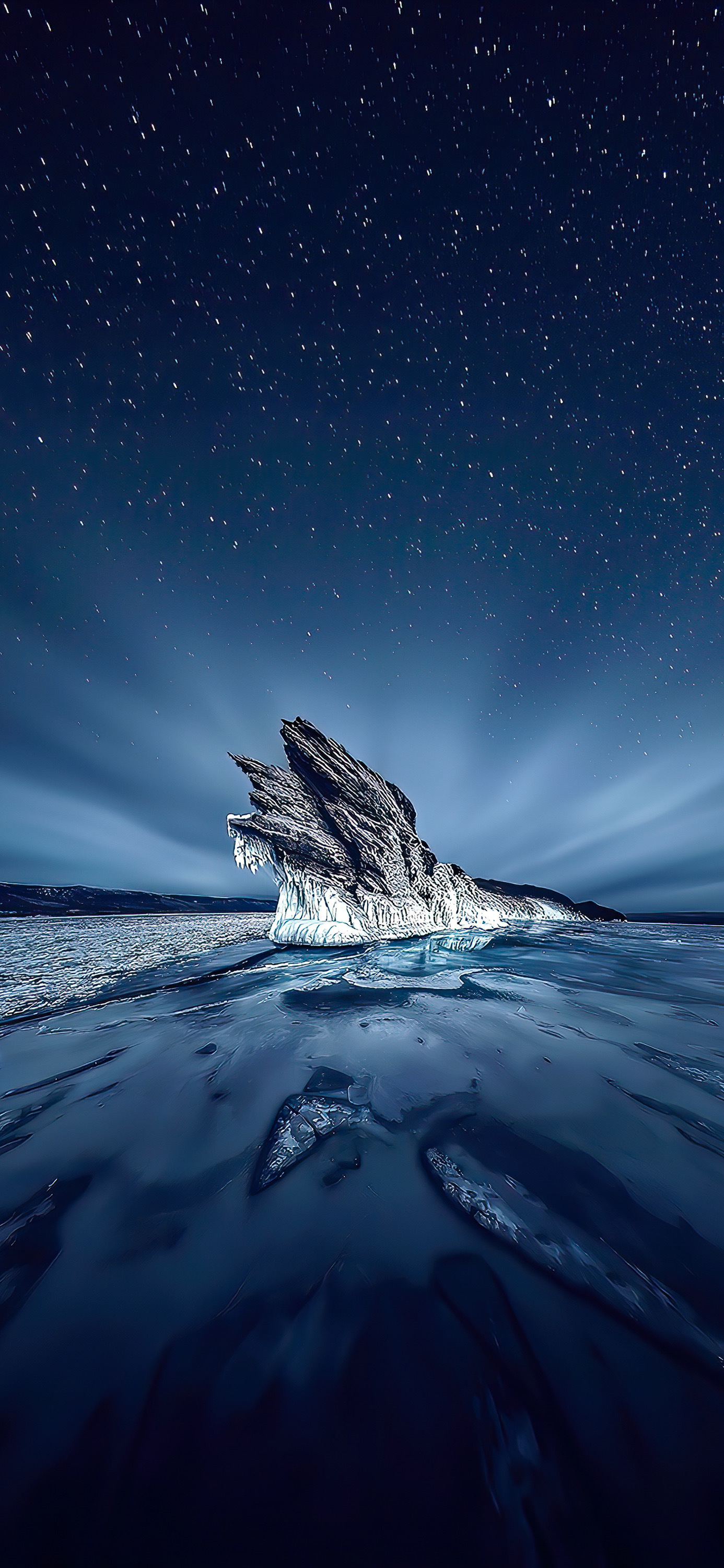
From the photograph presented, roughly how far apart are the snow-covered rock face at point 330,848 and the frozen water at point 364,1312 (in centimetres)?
743

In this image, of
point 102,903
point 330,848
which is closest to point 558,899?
point 330,848

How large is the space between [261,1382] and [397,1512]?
1.56 ft

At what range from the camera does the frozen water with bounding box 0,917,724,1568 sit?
3.34ft

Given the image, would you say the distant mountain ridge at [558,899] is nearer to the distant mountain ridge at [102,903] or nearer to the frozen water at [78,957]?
the frozen water at [78,957]

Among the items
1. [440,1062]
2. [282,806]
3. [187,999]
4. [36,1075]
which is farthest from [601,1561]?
[282,806]

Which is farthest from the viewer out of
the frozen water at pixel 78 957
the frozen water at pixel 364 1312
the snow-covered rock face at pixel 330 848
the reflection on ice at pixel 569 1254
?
the snow-covered rock face at pixel 330 848

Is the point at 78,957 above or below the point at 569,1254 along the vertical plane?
below

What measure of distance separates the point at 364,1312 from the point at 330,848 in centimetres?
973

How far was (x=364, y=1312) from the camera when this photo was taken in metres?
1.44

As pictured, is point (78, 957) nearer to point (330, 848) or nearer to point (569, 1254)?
point (330, 848)

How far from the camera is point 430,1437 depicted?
3.73 ft

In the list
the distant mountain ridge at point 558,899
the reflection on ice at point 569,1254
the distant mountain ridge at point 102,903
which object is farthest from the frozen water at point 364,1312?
the distant mountain ridge at point 102,903

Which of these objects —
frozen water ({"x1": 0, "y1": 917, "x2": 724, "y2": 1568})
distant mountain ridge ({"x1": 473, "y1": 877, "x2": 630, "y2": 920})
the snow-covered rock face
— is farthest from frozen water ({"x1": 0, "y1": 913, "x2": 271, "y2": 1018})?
distant mountain ridge ({"x1": 473, "y1": 877, "x2": 630, "y2": 920})

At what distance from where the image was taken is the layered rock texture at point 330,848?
10617 mm
